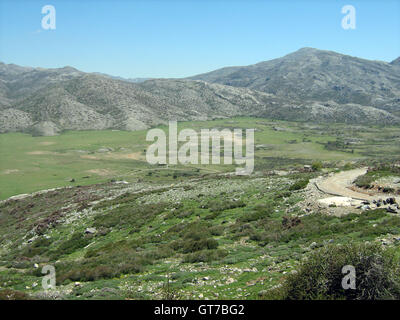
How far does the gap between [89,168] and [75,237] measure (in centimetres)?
8566

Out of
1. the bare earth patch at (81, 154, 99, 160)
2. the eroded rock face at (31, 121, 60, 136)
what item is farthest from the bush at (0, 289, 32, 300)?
the eroded rock face at (31, 121, 60, 136)

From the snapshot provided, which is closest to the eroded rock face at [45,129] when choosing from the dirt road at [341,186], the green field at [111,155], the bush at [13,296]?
the green field at [111,155]

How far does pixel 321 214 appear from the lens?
70.0 ft

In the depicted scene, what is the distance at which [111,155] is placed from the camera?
135 m

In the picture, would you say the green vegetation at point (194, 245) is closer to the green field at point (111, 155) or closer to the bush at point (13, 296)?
the bush at point (13, 296)

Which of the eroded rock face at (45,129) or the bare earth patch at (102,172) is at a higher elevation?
the eroded rock face at (45,129)

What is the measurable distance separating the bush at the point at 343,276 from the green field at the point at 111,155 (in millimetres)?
71521

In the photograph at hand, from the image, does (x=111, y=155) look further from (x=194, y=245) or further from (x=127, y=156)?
(x=194, y=245)

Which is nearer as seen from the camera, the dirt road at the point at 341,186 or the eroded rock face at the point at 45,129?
the dirt road at the point at 341,186

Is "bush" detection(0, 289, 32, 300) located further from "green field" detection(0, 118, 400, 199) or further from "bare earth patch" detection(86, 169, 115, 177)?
"bare earth patch" detection(86, 169, 115, 177)

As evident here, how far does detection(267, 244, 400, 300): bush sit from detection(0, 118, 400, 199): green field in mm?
71521

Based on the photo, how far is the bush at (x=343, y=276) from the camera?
10125 millimetres

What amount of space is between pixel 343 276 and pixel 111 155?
131571 millimetres

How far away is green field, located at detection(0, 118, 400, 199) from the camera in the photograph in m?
92.9
